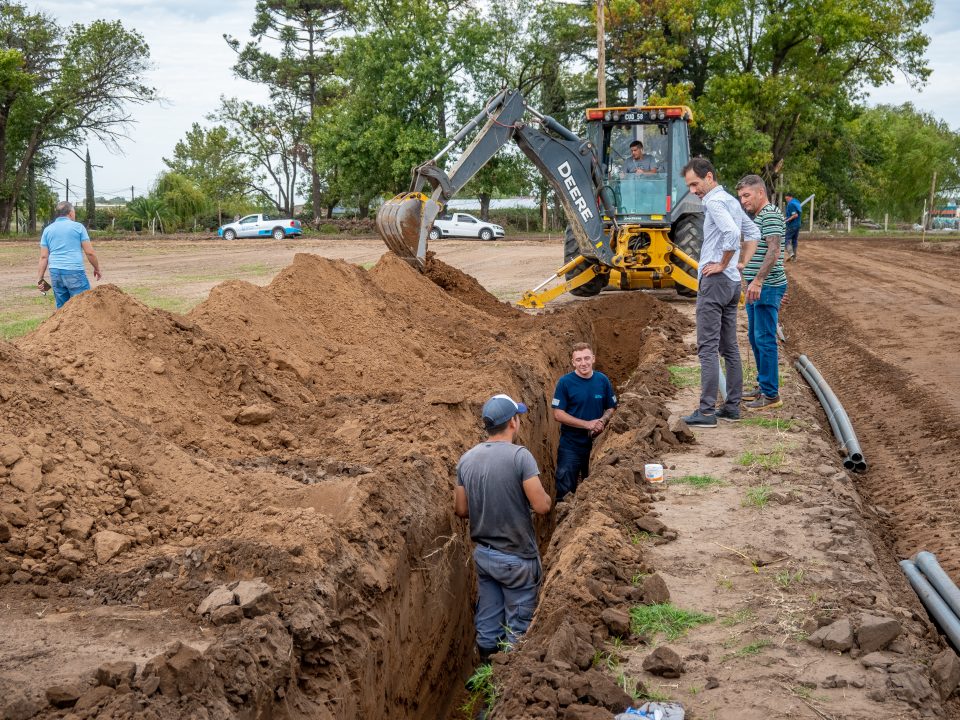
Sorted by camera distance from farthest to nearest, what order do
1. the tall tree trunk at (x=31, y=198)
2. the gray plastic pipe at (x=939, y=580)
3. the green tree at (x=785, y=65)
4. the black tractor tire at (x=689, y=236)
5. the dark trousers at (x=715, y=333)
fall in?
the tall tree trunk at (x=31, y=198) < the green tree at (x=785, y=65) < the black tractor tire at (x=689, y=236) < the dark trousers at (x=715, y=333) < the gray plastic pipe at (x=939, y=580)

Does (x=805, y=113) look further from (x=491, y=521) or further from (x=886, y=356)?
(x=491, y=521)

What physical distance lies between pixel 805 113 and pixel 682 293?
1041 inches

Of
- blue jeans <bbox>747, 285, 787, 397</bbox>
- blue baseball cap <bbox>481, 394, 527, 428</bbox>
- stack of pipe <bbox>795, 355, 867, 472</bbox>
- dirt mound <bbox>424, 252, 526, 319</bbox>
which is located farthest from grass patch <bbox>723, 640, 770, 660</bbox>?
dirt mound <bbox>424, 252, 526, 319</bbox>

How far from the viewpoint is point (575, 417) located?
325 inches

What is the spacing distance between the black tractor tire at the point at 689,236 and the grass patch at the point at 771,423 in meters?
8.10

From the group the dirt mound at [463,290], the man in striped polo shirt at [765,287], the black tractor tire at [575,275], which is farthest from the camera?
the black tractor tire at [575,275]

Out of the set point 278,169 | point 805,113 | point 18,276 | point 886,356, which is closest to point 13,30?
point 278,169

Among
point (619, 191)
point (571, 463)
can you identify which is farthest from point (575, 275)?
point (571, 463)

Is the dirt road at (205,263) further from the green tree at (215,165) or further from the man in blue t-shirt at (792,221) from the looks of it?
the green tree at (215,165)

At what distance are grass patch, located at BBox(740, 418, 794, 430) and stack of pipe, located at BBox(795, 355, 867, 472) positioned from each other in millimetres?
516

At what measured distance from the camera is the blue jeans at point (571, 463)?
27.8 feet

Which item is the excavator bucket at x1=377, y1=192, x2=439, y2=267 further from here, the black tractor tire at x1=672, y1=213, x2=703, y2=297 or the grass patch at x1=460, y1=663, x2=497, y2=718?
the grass patch at x1=460, y1=663, x2=497, y2=718

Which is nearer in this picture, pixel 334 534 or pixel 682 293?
pixel 334 534

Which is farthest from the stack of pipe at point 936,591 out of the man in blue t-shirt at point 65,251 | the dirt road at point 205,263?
the dirt road at point 205,263
